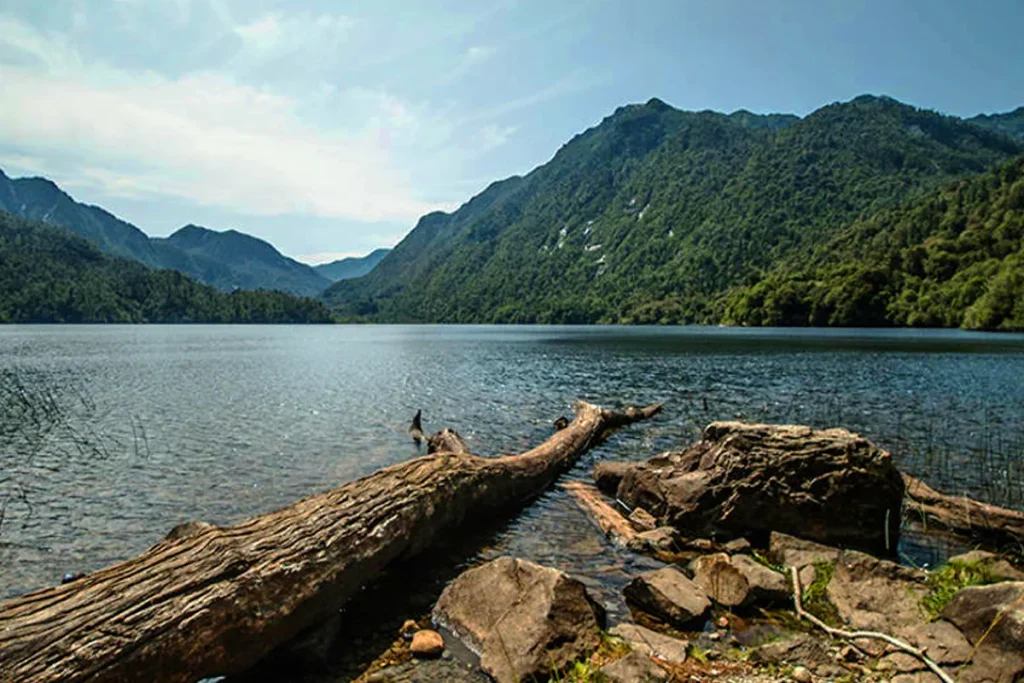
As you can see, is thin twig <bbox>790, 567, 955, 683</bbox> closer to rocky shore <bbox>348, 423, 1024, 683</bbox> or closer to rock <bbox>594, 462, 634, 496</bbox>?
rocky shore <bbox>348, 423, 1024, 683</bbox>

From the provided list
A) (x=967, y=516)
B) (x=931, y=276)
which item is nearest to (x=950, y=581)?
(x=967, y=516)

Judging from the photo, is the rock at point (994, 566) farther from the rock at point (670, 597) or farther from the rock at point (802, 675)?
the rock at point (802, 675)

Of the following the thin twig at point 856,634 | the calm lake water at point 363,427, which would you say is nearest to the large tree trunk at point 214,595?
the calm lake water at point 363,427

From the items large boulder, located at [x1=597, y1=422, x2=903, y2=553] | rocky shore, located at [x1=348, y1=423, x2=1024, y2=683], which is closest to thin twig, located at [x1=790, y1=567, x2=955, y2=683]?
rocky shore, located at [x1=348, y1=423, x2=1024, y2=683]

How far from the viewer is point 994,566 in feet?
28.9

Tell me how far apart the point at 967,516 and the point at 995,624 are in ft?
23.1

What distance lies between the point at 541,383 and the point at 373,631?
112 feet

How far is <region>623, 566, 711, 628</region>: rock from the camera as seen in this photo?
25.5 ft

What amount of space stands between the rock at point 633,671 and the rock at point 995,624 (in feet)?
10.9

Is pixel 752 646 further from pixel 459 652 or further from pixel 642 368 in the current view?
pixel 642 368

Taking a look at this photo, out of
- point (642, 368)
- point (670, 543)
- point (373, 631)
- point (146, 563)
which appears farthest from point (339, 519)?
point (642, 368)

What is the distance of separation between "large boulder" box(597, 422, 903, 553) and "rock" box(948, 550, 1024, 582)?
1413 millimetres

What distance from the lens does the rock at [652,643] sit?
22.0 feet

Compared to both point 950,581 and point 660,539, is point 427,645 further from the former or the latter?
point 950,581
